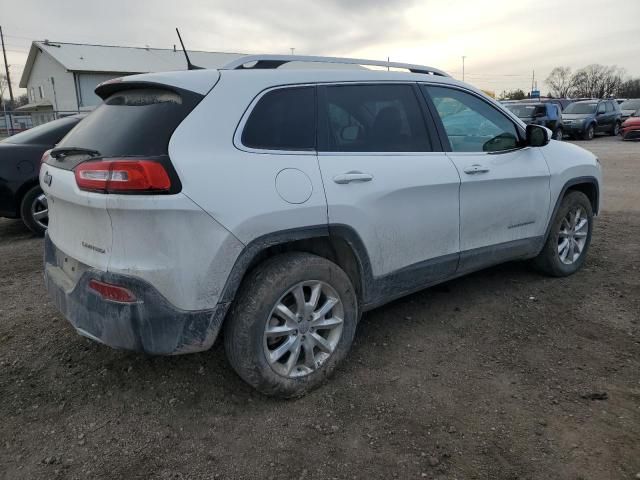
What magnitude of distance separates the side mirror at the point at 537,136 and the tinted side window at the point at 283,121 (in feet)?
6.66

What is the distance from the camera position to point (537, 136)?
13.6 ft

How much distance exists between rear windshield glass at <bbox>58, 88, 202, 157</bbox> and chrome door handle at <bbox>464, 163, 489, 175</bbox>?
1.94 metres

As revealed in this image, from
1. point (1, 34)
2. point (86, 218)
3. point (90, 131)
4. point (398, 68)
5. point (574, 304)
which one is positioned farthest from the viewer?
point (1, 34)

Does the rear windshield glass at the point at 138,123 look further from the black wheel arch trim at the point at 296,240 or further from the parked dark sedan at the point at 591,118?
the parked dark sedan at the point at 591,118

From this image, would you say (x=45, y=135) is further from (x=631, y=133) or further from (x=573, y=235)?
(x=631, y=133)

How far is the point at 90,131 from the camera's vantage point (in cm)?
290

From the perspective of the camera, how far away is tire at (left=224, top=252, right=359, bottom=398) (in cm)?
270

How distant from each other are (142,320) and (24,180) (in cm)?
488

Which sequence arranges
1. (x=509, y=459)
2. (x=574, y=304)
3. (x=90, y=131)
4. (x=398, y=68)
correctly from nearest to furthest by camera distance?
(x=509, y=459)
(x=90, y=131)
(x=398, y=68)
(x=574, y=304)

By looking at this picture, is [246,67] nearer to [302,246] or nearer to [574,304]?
[302,246]

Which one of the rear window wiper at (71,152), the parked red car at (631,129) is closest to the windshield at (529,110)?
the parked red car at (631,129)

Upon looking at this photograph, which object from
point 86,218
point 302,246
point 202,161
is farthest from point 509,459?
point 86,218

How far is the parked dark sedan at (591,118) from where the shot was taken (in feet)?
74.6

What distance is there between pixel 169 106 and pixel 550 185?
318cm
